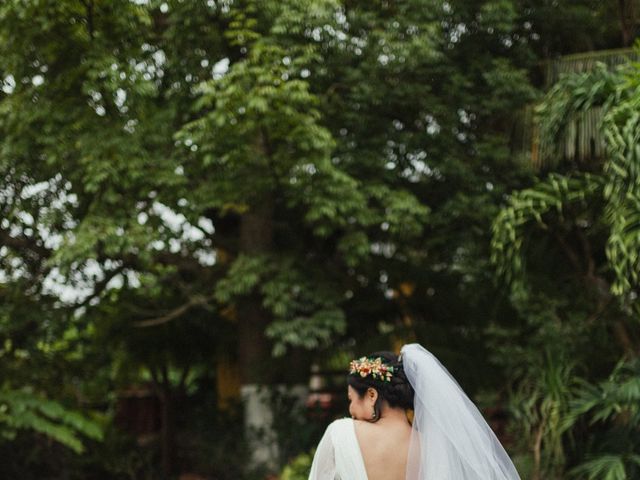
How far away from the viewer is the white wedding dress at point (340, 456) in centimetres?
422

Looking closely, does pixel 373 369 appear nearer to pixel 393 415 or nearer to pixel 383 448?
pixel 393 415

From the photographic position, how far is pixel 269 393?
12211mm

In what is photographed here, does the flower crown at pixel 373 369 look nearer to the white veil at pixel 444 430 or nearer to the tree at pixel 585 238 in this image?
the white veil at pixel 444 430

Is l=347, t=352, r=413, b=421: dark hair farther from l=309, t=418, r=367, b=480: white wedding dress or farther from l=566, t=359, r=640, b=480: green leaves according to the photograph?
l=566, t=359, r=640, b=480: green leaves

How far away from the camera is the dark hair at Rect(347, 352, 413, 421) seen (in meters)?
4.34

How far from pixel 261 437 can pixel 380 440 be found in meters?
8.09

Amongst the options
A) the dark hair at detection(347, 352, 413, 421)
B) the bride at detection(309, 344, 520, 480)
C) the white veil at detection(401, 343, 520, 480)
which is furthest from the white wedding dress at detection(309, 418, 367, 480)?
the white veil at detection(401, 343, 520, 480)

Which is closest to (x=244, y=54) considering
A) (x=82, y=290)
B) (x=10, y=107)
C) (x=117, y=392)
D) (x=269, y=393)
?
(x=10, y=107)

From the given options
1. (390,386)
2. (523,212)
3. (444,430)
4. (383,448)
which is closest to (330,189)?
(523,212)

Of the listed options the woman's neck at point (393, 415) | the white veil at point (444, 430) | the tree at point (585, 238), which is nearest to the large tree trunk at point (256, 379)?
the tree at point (585, 238)

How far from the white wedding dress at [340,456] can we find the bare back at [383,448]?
32 millimetres

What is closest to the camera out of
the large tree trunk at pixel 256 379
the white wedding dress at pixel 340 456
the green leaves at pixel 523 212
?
the white wedding dress at pixel 340 456

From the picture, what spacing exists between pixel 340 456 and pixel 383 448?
206 millimetres

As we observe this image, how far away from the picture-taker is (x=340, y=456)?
4.25 meters
